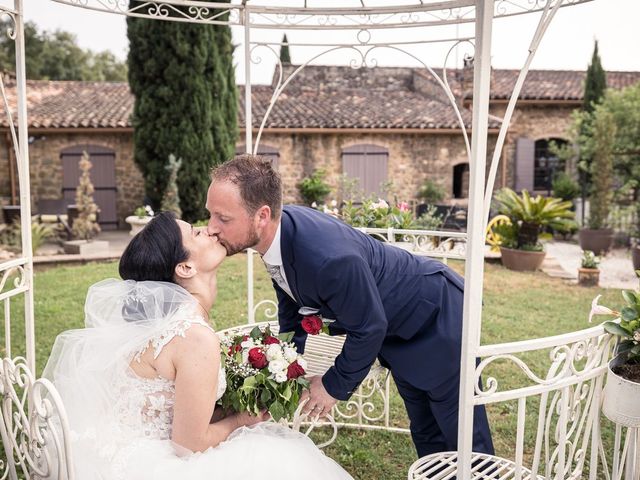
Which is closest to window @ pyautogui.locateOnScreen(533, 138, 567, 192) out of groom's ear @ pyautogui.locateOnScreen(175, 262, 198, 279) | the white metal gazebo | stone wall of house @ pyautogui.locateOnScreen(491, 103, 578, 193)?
stone wall of house @ pyautogui.locateOnScreen(491, 103, 578, 193)

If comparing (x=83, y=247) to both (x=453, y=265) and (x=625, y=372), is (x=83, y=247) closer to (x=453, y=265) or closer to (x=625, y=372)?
(x=453, y=265)

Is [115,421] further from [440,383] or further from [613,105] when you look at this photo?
[613,105]

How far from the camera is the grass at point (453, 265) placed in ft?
14.3

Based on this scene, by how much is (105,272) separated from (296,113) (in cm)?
928

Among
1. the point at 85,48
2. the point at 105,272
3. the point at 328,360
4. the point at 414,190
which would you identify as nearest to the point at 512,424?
the point at 328,360

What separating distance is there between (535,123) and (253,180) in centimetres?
1822

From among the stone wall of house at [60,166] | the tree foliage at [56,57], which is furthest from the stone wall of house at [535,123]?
the tree foliage at [56,57]

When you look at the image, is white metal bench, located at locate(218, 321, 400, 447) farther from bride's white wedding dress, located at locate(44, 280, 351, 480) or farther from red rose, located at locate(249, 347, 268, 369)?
bride's white wedding dress, located at locate(44, 280, 351, 480)

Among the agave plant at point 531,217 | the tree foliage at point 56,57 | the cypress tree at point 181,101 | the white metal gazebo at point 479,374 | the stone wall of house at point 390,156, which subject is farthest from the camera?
the tree foliage at point 56,57

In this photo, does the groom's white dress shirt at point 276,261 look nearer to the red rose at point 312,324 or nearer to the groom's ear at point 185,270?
the red rose at point 312,324

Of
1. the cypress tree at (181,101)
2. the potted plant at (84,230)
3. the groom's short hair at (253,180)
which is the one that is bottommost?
the potted plant at (84,230)

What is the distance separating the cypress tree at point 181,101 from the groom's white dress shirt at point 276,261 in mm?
11187

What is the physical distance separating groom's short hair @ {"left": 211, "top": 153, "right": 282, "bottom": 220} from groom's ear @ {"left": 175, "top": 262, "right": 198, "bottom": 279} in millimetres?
327

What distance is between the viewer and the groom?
2.48 meters
